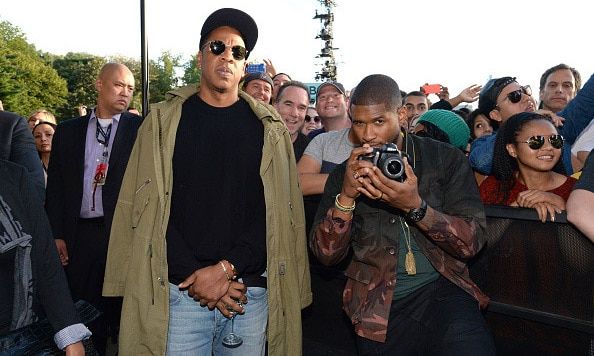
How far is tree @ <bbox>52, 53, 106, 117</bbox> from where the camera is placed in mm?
70562

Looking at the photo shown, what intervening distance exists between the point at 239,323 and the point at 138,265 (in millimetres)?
599

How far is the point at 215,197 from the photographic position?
8.59 ft

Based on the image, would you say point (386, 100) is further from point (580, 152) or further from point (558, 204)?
point (580, 152)

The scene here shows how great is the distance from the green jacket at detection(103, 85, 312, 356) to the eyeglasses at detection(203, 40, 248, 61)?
9.7 inches

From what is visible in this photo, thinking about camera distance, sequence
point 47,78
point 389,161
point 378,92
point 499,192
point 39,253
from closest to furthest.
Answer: point 39,253
point 389,161
point 378,92
point 499,192
point 47,78

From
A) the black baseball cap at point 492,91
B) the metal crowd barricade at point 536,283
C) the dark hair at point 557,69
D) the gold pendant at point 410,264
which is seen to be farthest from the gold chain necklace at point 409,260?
the dark hair at point 557,69

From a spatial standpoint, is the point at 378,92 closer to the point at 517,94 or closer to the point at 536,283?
the point at 536,283

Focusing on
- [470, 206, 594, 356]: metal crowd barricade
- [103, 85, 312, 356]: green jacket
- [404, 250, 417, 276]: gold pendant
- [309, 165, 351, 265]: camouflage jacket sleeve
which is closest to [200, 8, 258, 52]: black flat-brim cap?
[103, 85, 312, 356]: green jacket

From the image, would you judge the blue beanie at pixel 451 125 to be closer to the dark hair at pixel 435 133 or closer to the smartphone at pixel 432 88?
the dark hair at pixel 435 133

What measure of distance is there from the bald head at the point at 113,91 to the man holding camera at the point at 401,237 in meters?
2.74

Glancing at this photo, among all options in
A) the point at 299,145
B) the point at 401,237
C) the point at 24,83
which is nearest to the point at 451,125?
the point at 299,145

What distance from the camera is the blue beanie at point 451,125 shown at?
4102mm

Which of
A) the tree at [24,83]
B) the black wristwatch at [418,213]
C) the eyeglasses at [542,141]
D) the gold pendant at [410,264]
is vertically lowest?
the gold pendant at [410,264]

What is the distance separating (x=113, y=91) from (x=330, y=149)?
6.93 ft
